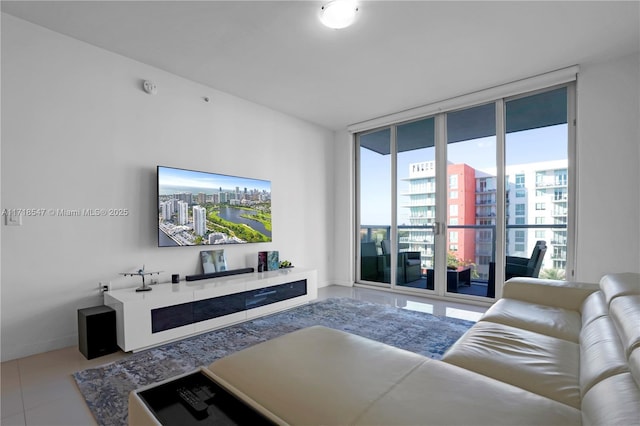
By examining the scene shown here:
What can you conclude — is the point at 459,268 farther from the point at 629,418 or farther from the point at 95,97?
the point at 95,97

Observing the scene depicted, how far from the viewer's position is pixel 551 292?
231 cm

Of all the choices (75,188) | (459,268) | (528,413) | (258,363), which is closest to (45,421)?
(258,363)

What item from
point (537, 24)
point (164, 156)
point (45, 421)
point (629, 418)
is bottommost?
point (45, 421)

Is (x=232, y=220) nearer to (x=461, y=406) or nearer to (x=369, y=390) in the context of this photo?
(x=369, y=390)

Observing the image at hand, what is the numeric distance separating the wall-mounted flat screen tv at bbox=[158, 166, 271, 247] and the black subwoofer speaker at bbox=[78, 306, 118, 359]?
84 cm

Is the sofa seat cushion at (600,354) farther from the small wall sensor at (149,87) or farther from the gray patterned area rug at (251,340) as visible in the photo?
the small wall sensor at (149,87)

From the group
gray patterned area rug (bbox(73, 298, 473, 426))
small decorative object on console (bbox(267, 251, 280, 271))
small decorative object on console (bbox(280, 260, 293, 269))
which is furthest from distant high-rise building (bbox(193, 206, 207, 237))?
small decorative object on console (bbox(280, 260, 293, 269))

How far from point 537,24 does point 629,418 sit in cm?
302

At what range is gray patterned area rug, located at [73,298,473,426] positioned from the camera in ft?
6.42

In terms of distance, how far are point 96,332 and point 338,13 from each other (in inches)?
122

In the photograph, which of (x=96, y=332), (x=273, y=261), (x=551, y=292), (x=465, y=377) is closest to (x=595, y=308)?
(x=551, y=292)

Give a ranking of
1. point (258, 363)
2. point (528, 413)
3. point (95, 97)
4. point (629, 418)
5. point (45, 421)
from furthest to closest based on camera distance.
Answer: point (95, 97), point (45, 421), point (258, 363), point (528, 413), point (629, 418)

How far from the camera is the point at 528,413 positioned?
Answer: 916mm

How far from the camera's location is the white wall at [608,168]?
3.07 metres
